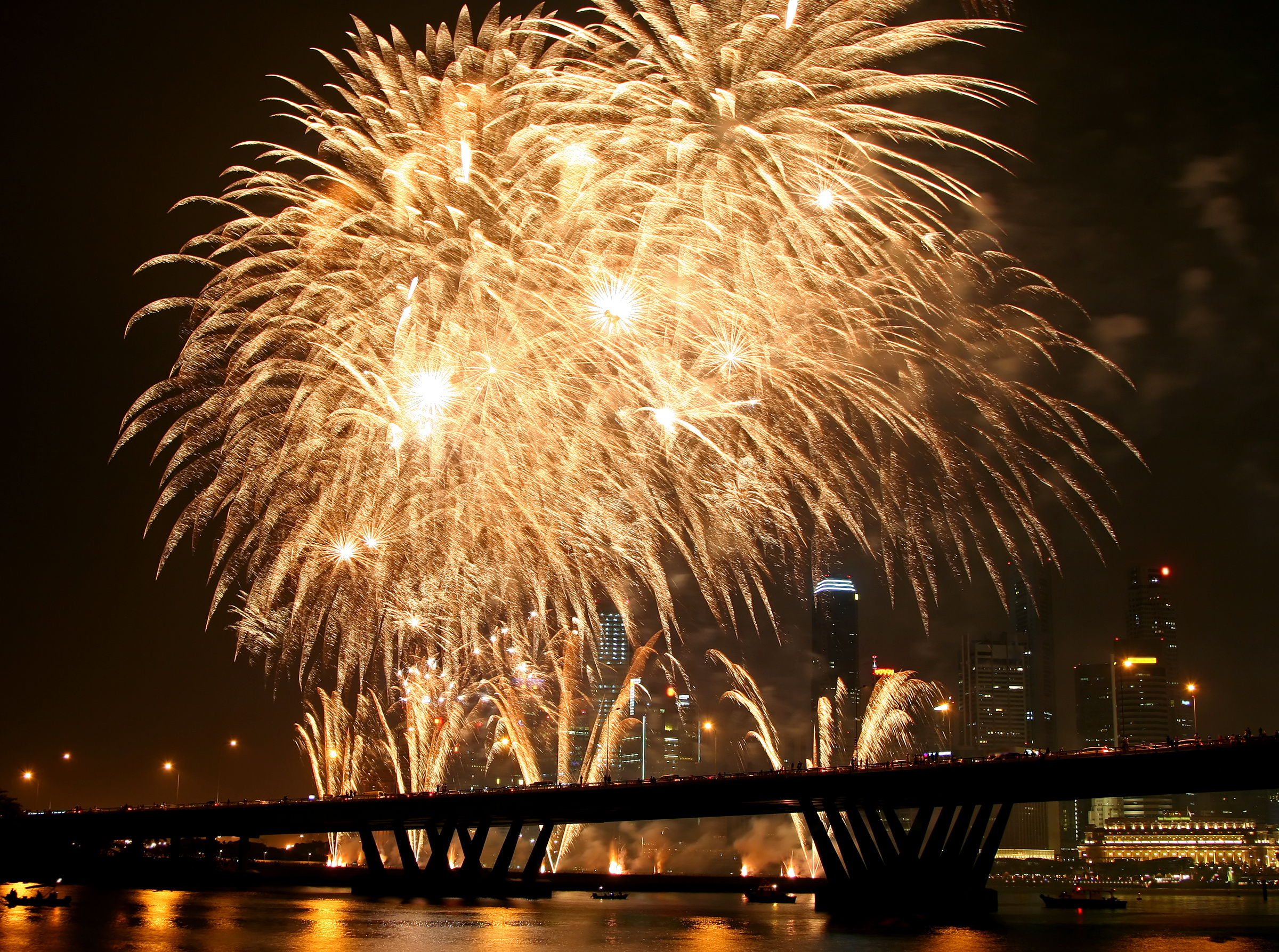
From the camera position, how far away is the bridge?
63.2 meters

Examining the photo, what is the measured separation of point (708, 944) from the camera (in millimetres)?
51438

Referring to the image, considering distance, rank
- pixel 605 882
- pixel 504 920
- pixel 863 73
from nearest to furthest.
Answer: pixel 863 73, pixel 504 920, pixel 605 882

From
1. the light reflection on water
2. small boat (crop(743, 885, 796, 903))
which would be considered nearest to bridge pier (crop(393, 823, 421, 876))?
the light reflection on water

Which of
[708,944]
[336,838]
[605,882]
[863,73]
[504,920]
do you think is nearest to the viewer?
[863,73]

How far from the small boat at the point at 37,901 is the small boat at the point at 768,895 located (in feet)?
199

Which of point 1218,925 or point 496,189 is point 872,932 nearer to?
point 1218,925

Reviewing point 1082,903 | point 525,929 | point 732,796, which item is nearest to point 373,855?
point 732,796

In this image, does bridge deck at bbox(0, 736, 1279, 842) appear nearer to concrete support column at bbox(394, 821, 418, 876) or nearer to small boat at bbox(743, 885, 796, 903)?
concrete support column at bbox(394, 821, 418, 876)

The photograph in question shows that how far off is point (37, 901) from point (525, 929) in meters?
35.2

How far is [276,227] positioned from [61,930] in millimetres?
32900

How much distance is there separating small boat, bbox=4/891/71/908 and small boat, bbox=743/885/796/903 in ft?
199

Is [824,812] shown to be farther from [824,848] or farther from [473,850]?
[473,850]

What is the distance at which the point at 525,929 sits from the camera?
2274 inches

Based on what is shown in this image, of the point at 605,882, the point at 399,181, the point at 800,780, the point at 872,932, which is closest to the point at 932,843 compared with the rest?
the point at 800,780
